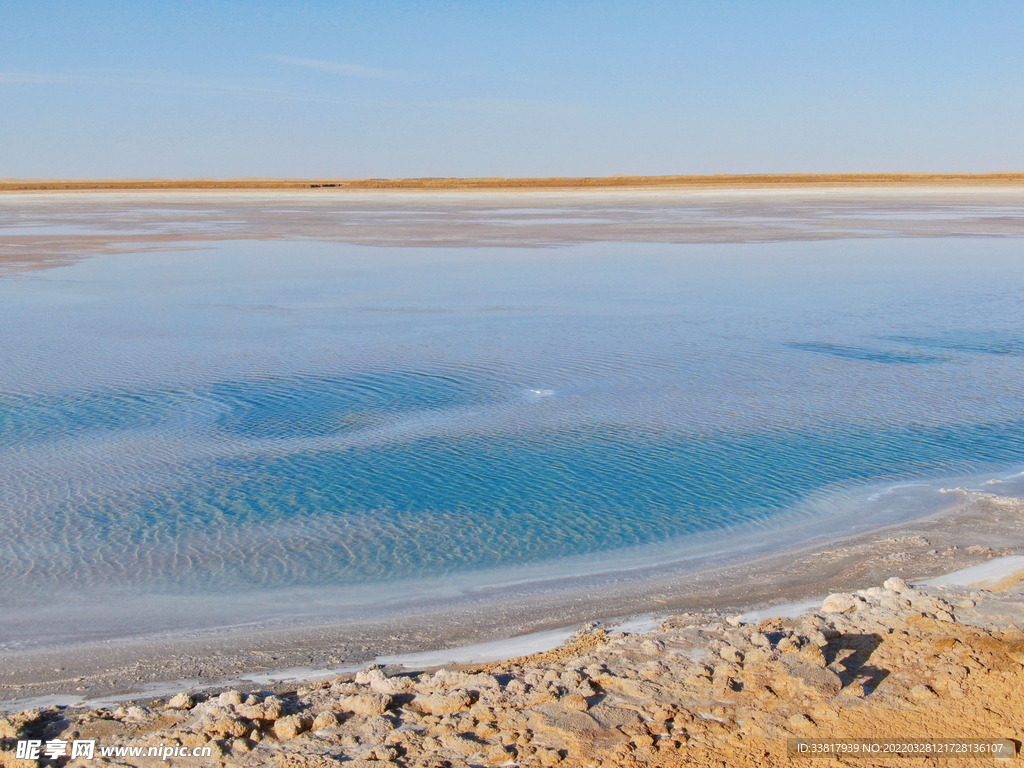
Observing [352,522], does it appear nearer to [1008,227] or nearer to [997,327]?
[997,327]

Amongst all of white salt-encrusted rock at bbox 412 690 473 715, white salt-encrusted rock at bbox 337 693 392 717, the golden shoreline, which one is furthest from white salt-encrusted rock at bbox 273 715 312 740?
the golden shoreline

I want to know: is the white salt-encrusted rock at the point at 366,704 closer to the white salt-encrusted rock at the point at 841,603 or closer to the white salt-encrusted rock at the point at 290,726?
the white salt-encrusted rock at the point at 290,726

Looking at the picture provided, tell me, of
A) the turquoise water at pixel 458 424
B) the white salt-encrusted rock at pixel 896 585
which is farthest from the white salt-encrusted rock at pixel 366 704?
the white salt-encrusted rock at pixel 896 585

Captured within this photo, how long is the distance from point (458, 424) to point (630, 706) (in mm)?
3862

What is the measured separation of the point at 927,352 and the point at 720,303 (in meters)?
3.22

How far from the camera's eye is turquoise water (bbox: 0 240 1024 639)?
4.90 m

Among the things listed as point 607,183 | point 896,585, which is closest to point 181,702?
point 896,585

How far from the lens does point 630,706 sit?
121 inches

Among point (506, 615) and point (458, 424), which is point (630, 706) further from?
point (458, 424)

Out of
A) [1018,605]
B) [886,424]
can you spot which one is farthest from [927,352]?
[1018,605]

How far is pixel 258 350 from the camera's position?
30.2 ft

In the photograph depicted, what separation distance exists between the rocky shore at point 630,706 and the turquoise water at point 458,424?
1190 millimetres

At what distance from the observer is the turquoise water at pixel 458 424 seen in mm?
4898

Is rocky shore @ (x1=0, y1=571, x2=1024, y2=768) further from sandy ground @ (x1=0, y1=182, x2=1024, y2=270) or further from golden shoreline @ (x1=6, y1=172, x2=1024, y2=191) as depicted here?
golden shoreline @ (x1=6, y1=172, x2=1024, y2=191)
